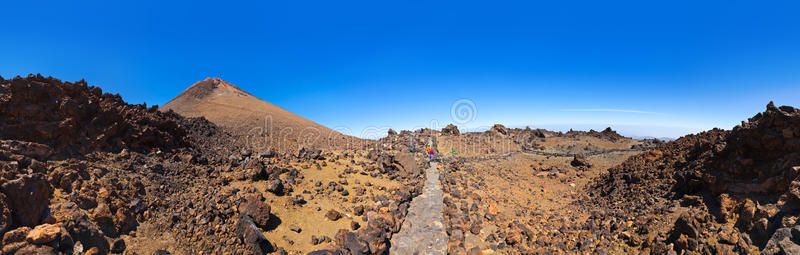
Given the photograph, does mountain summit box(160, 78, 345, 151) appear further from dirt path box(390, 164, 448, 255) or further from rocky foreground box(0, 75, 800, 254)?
dirt path box(390, 164, 448, 255)

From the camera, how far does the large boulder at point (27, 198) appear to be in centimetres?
501

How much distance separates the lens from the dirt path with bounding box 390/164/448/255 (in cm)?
1010

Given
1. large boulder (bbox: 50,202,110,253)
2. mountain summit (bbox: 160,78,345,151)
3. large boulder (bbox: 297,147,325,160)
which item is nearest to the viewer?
large boulder (bbox: 50,202,110,253)

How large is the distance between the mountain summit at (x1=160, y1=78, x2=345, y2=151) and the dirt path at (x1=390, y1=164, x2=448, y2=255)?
17531 millimetres

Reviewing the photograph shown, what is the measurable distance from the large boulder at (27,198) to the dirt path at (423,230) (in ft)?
27.5

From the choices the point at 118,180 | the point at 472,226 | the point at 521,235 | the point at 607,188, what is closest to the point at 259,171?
the point at 118,180

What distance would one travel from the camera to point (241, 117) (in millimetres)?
33875

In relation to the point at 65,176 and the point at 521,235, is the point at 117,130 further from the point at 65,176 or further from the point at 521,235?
the point at 521,235

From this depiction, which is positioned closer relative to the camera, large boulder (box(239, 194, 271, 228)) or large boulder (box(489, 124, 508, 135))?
large boulder (box(239, 194, 271, 228))

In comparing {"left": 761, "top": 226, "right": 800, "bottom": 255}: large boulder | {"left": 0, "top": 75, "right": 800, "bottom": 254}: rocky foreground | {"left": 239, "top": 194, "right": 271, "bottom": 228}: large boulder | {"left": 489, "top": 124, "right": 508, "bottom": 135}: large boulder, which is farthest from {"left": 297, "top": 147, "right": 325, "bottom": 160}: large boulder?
{"left": 489, "top": 124, "right": 508, "bottom": 135}: large boulder

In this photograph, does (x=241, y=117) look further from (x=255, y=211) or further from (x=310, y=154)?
(x=255, y=211)

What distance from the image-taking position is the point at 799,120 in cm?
839

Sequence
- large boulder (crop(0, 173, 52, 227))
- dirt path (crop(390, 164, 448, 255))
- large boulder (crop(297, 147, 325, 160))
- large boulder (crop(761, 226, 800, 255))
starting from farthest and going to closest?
1. large boulder (crop(297, 147, 325, 160))
2. dirt path (crop(390, 164, 448, 255))
3. large boulder (crop(761, 226, 800, 255))
4. large boulder (crop(0, 173, 52, 227))

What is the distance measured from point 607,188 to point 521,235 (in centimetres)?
827
